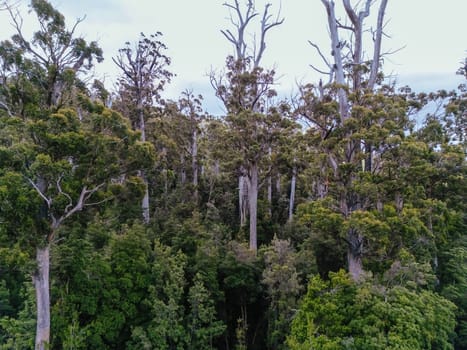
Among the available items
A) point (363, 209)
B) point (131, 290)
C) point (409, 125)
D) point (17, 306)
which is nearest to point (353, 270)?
point (363, 209)

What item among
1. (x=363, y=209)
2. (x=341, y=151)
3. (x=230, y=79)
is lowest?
(x=363, y=209)

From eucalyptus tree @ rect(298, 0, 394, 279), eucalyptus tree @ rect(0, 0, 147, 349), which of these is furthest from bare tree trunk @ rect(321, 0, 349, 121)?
eucalyptus tree @ rect(0, 0, 147, 349)

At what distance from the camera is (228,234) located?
13.4 meters

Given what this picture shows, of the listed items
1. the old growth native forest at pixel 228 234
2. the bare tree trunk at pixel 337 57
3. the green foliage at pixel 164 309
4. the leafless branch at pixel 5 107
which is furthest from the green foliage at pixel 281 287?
the leafless branch at pixel 5 107

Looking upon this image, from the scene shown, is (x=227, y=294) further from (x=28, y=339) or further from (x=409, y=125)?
(x=409, y=125)

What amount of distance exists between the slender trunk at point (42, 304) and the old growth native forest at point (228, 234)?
1.2 inches

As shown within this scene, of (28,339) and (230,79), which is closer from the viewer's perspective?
(28,339)

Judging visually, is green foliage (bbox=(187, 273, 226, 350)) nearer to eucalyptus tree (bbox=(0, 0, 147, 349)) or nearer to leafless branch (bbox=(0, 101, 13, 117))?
eucalyptus tree (bbox=(0, 0, 147, 349))

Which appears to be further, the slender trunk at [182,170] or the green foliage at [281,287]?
the slender trunk at [182,170]

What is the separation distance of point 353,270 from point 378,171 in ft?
9.75

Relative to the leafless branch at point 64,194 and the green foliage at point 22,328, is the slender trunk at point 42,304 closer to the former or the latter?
the green foliage at point 22,328

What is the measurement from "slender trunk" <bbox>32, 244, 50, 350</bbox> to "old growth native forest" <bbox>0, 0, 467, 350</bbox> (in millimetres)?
31

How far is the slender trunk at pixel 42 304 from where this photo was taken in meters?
8.23

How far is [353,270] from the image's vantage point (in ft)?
30.8
